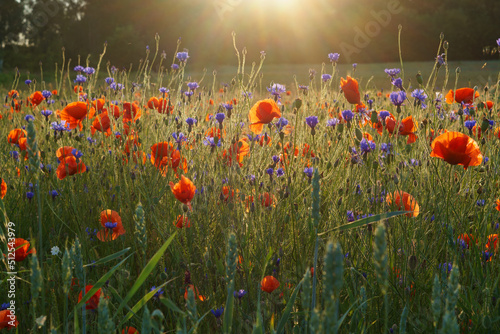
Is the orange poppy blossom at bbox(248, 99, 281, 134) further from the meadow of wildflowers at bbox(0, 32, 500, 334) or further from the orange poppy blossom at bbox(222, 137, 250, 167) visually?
the orange poppy blossom at bbox(222, 137, 250, 167)

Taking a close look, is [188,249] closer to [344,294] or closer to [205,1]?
[344,294]

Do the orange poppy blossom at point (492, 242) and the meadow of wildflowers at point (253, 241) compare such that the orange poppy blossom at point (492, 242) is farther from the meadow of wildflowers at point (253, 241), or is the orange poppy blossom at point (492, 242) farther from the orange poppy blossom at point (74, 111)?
the orange poppy blossom at point (74, 111)

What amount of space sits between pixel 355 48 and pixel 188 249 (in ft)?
86.8

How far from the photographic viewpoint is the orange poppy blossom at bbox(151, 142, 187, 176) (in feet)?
6.38

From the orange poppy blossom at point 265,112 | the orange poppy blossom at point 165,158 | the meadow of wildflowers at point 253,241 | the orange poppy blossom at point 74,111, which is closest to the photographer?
the meadow of wildflowers at point 253,241

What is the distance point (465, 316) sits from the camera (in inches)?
51.4

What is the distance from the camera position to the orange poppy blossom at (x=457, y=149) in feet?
4.82

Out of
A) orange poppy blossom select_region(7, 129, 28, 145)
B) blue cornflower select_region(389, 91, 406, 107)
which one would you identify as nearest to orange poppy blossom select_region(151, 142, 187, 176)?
orange poppy blossom select_region(7, 129, 28, 145)

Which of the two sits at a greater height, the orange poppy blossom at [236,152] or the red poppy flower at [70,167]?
the orange poppy blossom at [236,152]

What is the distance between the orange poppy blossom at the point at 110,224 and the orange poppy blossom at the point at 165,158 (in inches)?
12.8

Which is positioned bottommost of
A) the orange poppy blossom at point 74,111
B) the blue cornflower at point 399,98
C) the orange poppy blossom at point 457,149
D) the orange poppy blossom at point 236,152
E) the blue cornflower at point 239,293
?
the blue cornflower at point 239,293

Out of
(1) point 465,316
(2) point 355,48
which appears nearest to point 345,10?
(2) point 355,48

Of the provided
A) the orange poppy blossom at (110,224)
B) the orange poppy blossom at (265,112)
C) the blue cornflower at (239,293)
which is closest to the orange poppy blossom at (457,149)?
the orange poppy blossom at (265,112)

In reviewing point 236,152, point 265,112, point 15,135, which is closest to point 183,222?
point 236,152
